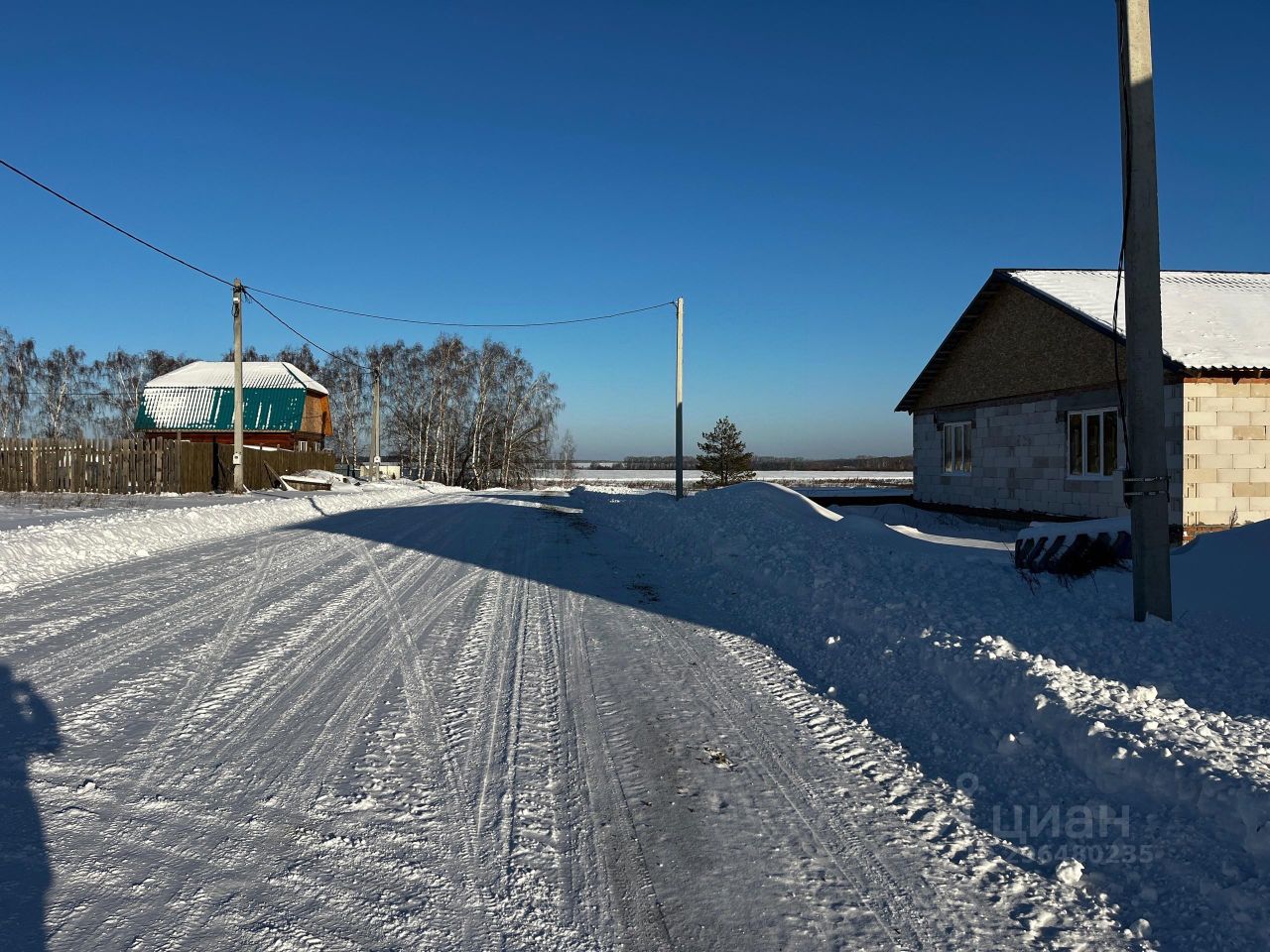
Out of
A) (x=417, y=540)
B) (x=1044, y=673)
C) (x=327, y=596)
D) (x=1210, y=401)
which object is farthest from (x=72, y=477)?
(x=1210, y=401)

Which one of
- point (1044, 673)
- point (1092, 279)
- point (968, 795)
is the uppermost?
point (1092, 279)

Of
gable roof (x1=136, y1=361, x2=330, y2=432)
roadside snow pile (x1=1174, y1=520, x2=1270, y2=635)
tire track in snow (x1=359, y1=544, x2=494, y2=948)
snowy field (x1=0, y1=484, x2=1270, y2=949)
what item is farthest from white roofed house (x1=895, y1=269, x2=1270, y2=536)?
gable roof (x1=136, y1=361, x2=330, y2=432)

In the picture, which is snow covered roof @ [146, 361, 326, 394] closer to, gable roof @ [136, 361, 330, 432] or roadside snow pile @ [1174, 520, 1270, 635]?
gable roof @ [136, 361, 330, 432]

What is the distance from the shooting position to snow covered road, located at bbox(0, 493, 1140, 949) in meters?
2.73

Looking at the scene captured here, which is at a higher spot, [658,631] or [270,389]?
[270,389]

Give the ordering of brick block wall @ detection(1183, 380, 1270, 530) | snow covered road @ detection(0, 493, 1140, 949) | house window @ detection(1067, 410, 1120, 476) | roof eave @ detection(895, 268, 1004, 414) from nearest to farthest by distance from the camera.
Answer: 1. snow covered road @ detection(0, 493, 1140, 949)
2. brick block wall @ detection(1183, 380, 1270, 530)
3. house window @ detection(1067, 410, 1120, 476)
4. roof eave @ detection(895, 268, 1004, 414)

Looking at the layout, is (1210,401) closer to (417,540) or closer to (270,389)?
(417,540)

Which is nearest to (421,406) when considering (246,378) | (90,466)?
(246,378)

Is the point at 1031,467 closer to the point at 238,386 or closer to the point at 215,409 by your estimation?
the point at 238,386

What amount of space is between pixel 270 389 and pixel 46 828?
46.2 metres

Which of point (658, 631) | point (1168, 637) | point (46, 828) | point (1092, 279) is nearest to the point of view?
point (46, 828)

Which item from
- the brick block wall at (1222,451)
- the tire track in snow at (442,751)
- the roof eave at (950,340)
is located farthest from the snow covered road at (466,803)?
the roof eave at (950,340)

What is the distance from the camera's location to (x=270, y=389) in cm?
4478

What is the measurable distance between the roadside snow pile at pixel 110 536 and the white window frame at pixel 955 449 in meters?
17.7
